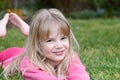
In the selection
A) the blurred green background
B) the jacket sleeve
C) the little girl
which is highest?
the little girl

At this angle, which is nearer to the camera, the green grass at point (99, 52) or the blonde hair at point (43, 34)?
the blonde hair at point (43, 34)

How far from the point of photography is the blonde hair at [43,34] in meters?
2.79

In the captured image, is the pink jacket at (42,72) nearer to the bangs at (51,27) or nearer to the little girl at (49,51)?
the little girl at (49,51)

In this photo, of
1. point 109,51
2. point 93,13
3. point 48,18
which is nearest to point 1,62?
point 48,18

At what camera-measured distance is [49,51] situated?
2.82m

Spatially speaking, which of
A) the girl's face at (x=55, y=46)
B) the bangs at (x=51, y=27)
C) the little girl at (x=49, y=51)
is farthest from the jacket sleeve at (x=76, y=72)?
the bangs at (x=51, y=27)

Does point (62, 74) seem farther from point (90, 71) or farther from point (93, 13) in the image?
point (93, 13)

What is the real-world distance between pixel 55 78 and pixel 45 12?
474 millimetres

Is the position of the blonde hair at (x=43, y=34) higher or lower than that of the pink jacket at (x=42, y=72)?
higher

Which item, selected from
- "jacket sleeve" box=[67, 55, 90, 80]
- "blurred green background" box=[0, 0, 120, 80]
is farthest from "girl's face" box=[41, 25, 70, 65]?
"blurred green background" box=[0, 0, 120, 80]

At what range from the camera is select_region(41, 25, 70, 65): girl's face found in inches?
109

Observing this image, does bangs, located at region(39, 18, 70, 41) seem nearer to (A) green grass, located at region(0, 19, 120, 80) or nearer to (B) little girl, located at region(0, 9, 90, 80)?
(B) little girl, located at region(0, 9, 90, 80)

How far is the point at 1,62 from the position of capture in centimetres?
351

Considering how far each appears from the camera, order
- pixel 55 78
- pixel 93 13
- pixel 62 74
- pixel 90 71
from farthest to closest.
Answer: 1. pixel 93 13
2. pixel 90 71
3. pixel 62 74
4. pixel 55 78
